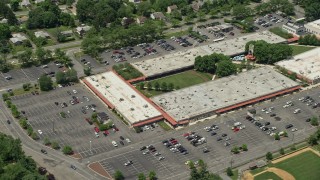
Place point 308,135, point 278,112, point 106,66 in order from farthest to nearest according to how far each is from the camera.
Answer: point 106,66 → point 278,112 → point 308,135

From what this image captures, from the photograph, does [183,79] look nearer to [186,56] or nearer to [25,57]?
[186,56]

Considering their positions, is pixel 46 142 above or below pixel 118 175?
below

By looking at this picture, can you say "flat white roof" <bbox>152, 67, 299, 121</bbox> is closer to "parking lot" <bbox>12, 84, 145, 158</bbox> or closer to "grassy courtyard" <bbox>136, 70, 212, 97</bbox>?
"grassy courtyard" <bbox>136, 70, 212, 97</bbox>

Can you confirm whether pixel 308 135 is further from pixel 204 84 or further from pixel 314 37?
pixel 314 37

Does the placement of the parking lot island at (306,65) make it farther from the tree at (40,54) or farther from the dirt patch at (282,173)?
the tree at (40,54)

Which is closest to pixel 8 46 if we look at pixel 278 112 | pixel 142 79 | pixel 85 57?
pixel 85 57

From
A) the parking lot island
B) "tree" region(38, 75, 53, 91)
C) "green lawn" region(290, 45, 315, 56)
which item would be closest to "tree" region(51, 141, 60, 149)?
"tree" region(38, 75, 53, 91)

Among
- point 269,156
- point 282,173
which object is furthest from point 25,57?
point 282,173
